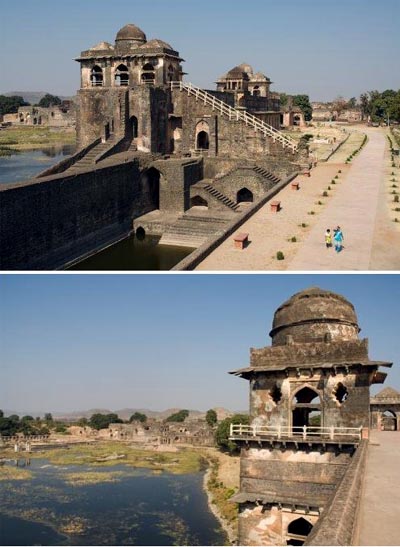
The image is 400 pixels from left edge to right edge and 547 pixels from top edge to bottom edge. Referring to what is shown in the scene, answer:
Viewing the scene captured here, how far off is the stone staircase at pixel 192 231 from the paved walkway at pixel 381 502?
16.5m

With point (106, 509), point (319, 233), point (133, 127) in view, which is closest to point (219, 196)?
point (133, 127)

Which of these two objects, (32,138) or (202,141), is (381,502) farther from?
(32,138)

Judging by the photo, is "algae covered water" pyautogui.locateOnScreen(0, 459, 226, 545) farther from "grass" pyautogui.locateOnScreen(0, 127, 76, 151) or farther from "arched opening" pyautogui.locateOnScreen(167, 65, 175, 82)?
"grass" pyautogui.locateOnScreen(0, 127, 76, 151)

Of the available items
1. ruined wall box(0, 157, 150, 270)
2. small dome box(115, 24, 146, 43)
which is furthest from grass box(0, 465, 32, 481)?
small dome box(115, 24, 146, 43)

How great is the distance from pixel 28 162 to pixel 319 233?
1785 inches

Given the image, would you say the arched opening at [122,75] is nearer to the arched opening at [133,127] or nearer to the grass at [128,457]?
the arched opening at [133,127]

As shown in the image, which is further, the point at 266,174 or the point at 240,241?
the point at 266,174

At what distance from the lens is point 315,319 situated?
43.8 feet

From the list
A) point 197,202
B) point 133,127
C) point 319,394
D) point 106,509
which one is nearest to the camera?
point 319,394

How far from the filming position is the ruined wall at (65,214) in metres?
19.5

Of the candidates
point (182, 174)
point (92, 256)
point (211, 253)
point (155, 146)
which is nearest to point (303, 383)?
point (211, 253)

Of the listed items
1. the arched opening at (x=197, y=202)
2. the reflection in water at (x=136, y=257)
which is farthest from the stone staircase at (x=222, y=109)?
the reflection in water at (x=136, y=257)

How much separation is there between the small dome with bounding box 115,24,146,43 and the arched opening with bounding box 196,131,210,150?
267 inches

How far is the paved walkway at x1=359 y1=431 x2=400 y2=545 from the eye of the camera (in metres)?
6.06
